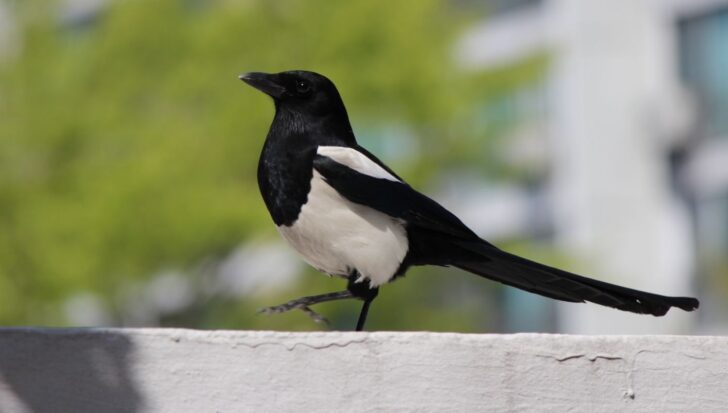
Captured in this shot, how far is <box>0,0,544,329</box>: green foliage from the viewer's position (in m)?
10.7

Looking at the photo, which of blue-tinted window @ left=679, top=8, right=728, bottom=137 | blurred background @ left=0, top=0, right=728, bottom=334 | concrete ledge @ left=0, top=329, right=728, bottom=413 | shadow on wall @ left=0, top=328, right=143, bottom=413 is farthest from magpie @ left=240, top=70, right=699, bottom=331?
blue-tinted window @ left=679, top=8, right=728, bottom=137

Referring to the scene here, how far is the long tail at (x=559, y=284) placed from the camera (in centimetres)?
361

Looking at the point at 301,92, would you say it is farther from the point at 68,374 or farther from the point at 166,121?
the point at 166,121

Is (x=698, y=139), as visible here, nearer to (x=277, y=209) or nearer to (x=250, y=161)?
(x=250, y=161)

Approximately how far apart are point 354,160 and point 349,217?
0.17 metres

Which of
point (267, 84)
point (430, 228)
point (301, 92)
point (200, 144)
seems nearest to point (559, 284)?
point (430, 228)

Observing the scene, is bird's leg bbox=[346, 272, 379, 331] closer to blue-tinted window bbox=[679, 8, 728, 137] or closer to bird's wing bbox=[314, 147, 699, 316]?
bird's wing bbox=[314, 147, 699, 316]

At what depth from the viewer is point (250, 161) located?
1147 centimetres

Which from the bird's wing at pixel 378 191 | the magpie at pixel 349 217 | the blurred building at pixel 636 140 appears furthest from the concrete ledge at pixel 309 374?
the blurred building at pixel 636 140

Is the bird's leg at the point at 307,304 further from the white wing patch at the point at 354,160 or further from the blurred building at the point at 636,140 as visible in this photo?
the blurred building at the point at 636,140

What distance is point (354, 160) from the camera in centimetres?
401

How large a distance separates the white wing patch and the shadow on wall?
90 cm

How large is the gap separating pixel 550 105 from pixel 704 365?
1685 centimetres

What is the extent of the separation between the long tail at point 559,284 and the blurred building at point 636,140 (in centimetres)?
1471
